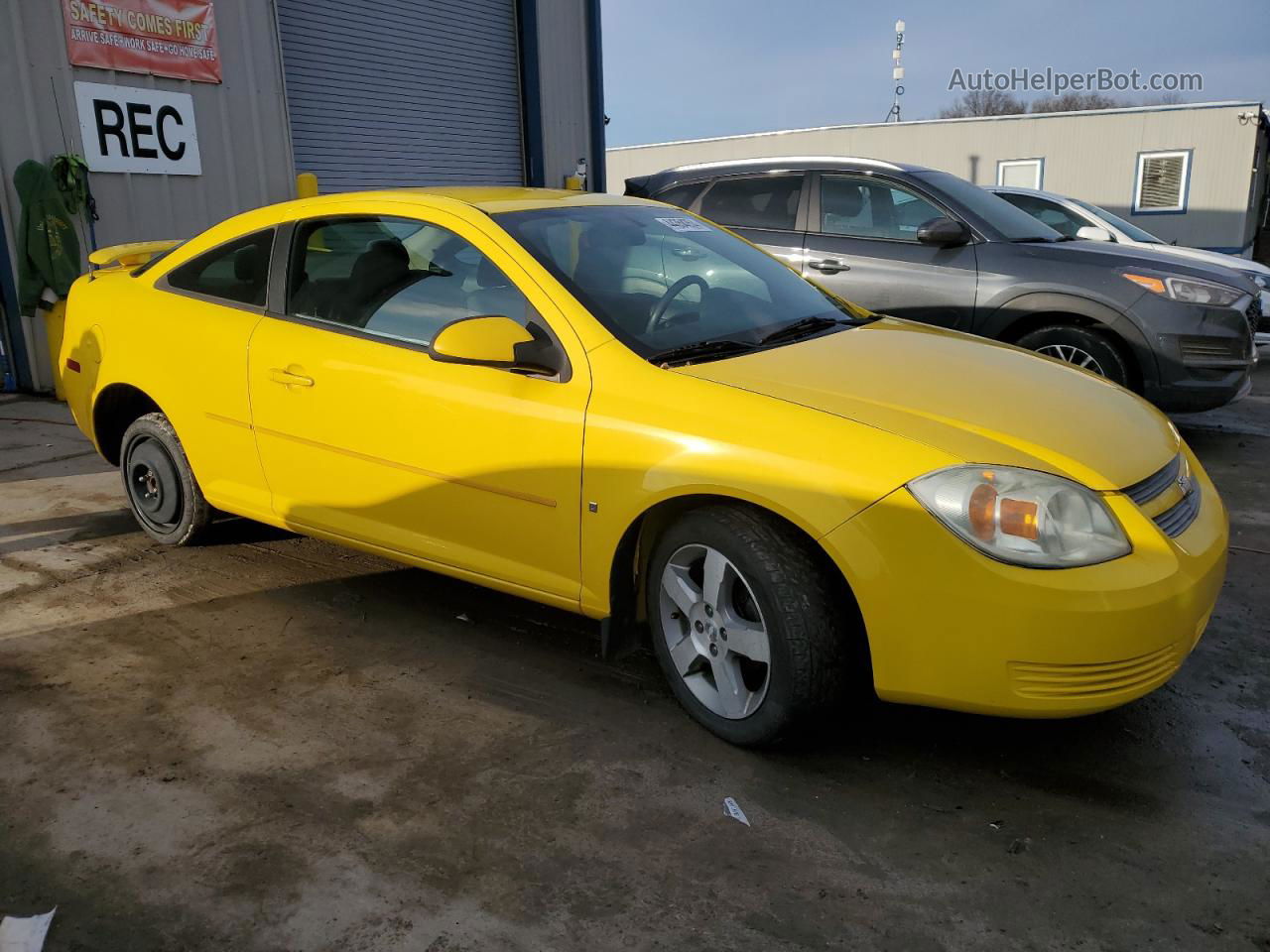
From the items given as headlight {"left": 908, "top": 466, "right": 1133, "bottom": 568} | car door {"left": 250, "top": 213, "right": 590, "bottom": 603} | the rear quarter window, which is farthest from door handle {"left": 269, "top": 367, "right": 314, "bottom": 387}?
headlight {"left": 908, "top": 466, "right": 1133, "bottom": 568}

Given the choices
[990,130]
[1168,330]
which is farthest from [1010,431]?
[990,130]

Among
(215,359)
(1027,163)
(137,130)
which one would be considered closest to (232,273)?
(215,359)

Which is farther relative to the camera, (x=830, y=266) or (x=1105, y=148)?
(x=1105, y=148)

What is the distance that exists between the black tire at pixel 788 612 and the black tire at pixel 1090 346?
3.95 metres

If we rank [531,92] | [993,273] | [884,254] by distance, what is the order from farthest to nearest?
[531,92] < [884,254] < [993,273]

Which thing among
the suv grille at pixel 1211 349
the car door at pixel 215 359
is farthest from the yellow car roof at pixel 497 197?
the suv grille at pixel 1211 349

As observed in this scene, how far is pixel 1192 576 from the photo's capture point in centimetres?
262

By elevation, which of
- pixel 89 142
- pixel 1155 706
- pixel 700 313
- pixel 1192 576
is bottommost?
pixel 1155 706

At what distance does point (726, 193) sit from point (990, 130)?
18.4m

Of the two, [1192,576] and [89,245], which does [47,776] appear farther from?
[89,245]

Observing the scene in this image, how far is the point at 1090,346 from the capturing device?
6074 millimetres

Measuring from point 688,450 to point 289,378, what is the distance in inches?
65.4

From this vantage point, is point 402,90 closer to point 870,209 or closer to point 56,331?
point 56,331

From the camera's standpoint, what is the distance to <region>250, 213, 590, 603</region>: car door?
3.10 m
